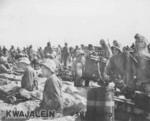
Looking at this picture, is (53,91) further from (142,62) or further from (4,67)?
(4,67)

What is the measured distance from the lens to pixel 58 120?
8125 mm

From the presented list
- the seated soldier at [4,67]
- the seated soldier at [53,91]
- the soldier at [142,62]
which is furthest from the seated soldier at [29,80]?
the seated soldier at [4,67]

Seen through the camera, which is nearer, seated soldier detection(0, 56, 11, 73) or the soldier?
the soldier

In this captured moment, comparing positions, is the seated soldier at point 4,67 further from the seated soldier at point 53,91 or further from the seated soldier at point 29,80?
the seated soldier at point 53,91

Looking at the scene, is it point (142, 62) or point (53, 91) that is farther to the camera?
point (142, 62)

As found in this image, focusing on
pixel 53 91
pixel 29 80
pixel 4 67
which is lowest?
pixel 53 91

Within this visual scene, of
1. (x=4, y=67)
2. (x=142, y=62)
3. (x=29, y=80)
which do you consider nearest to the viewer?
(x=142, y=62)

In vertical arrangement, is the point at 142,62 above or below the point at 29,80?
above

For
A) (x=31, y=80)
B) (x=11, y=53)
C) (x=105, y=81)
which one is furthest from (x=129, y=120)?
(x=11, y=53)

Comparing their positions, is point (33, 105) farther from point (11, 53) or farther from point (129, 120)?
point (11, 53)

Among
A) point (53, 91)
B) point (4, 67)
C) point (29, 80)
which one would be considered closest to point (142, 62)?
point (53, 91)

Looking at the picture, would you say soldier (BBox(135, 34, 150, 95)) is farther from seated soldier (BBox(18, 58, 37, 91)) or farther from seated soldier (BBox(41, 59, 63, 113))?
seated soldier (BBox(18, 58, 37, 91))

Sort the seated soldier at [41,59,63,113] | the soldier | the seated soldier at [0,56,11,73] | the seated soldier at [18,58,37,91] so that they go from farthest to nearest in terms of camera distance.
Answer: the seated soldier at [0,56,11,73], the seated soldier at [18,58,37,91], the soldier, the seated soldier at [41,59,63,113]

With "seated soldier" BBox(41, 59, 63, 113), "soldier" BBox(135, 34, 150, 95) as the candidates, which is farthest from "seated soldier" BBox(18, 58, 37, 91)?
"soldier" BBox(135, 34, 150, 95)
